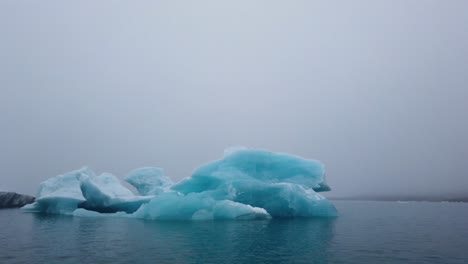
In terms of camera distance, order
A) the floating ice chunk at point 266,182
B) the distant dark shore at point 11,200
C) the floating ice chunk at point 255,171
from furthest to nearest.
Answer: the distant dark shore at point 11,200, the floating ice chunk at point 255,171, the floating ice chunk at point 266,182

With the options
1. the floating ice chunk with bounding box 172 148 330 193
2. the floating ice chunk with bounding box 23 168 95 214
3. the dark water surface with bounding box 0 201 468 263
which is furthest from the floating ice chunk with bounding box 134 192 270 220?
the floating ice chunk with bounding box 23 168 95 214

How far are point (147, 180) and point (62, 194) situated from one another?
6466 mm

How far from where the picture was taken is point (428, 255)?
9773mm

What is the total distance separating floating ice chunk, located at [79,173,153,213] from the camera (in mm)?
25156

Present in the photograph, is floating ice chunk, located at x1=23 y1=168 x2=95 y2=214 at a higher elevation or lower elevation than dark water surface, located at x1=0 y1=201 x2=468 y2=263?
higher

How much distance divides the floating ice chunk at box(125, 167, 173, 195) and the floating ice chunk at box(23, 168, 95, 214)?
3508 millimetres

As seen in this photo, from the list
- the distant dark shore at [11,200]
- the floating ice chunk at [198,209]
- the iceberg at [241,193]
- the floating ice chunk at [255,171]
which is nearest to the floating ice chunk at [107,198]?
the iceberg at [241,193]

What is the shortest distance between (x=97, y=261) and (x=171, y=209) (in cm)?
1189

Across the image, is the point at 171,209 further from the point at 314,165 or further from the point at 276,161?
the point at 314,165

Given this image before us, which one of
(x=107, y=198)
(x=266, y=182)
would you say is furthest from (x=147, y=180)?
(x=266, y=182)

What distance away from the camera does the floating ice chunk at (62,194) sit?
28078 millimetres

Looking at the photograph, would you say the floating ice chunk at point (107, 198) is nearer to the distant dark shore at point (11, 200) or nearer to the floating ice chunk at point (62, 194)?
the floating ice chunk at point (62, 194)

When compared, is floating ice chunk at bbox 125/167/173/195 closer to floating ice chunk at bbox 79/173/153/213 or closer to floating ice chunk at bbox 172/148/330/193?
floating ice chunk at bbox 79/173/153/213

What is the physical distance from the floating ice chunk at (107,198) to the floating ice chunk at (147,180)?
4.32 ft
